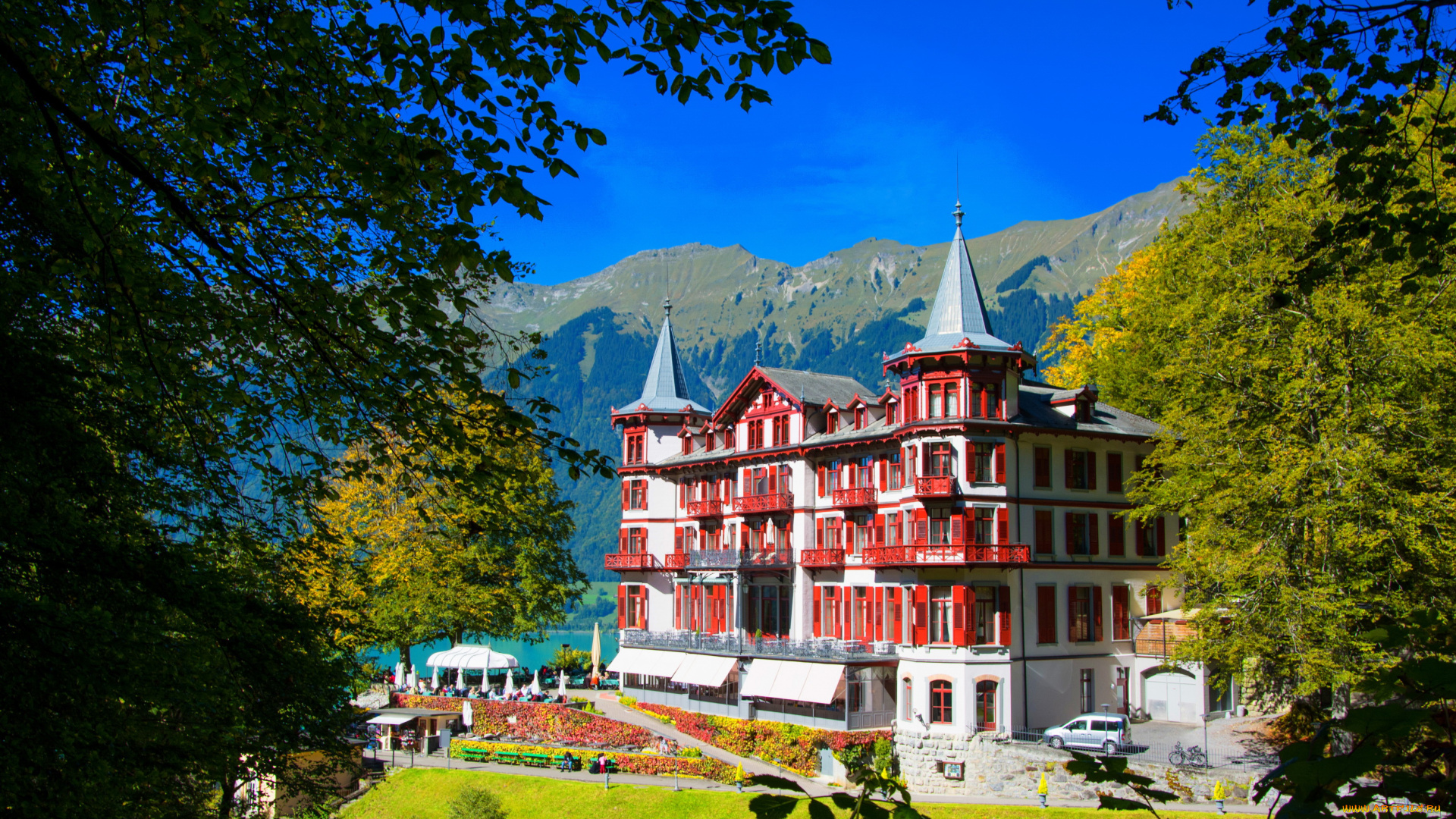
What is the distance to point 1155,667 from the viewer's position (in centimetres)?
3869

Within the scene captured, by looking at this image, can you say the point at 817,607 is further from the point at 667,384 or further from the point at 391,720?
the point at 391,720

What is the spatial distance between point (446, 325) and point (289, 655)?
6221 millimetres

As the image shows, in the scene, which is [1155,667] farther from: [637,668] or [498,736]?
[498,736]

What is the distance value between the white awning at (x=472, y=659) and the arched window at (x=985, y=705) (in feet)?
60.9

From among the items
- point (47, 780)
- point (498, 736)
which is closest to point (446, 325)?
point (47, 780)

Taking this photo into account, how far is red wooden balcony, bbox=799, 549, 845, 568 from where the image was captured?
41562 mm

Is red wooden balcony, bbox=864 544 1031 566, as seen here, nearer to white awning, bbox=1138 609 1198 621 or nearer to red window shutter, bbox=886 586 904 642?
red window shutter, bbox=886 586 904 642

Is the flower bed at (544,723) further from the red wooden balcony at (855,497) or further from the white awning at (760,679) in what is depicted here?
the red wooden balcony at (855,497)

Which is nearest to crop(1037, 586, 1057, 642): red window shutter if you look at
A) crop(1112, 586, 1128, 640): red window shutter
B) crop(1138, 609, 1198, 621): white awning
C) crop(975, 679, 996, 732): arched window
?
crop(975, 679, 996, 732): arched window

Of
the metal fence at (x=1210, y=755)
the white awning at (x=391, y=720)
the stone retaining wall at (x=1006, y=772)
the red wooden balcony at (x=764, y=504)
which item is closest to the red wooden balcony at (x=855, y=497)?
the red wooden balcony at (x=764, y=504)

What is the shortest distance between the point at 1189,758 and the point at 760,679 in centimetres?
1581

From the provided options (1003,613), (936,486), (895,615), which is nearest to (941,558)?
(936,486)

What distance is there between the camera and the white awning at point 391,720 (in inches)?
1560

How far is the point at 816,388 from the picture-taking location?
152ft
